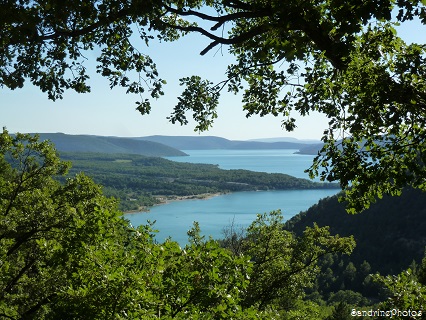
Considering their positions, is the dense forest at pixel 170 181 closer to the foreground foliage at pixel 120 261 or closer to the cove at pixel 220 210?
the cove at pixel 220 210

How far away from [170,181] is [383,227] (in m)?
92.9

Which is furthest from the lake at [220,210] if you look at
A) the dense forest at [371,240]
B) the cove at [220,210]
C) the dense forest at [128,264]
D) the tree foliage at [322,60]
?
the tree foliage at [322,60]

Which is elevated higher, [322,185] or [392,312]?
[392,312]

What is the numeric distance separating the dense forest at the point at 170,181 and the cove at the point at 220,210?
6.47 m

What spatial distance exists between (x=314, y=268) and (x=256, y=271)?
161 centimetres

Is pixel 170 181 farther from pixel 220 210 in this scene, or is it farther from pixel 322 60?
pixel 322 60

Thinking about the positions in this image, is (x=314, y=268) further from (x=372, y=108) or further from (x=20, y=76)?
(x=20, y=76)

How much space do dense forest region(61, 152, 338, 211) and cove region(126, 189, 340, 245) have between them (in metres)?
6.47

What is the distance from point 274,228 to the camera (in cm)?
970

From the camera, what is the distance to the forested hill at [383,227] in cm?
6106

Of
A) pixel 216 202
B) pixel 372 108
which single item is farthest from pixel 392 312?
pixel 216 202

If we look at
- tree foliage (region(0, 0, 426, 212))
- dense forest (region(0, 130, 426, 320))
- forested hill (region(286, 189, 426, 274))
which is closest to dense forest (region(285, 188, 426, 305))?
forested hill (region(286, 189, 426, 274))

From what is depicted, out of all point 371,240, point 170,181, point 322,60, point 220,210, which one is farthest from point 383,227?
point 170,181

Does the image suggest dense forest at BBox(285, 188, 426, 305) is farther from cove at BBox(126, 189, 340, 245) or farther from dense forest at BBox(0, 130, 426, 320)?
dense forest at BBox(0, 130, 426, 320)
